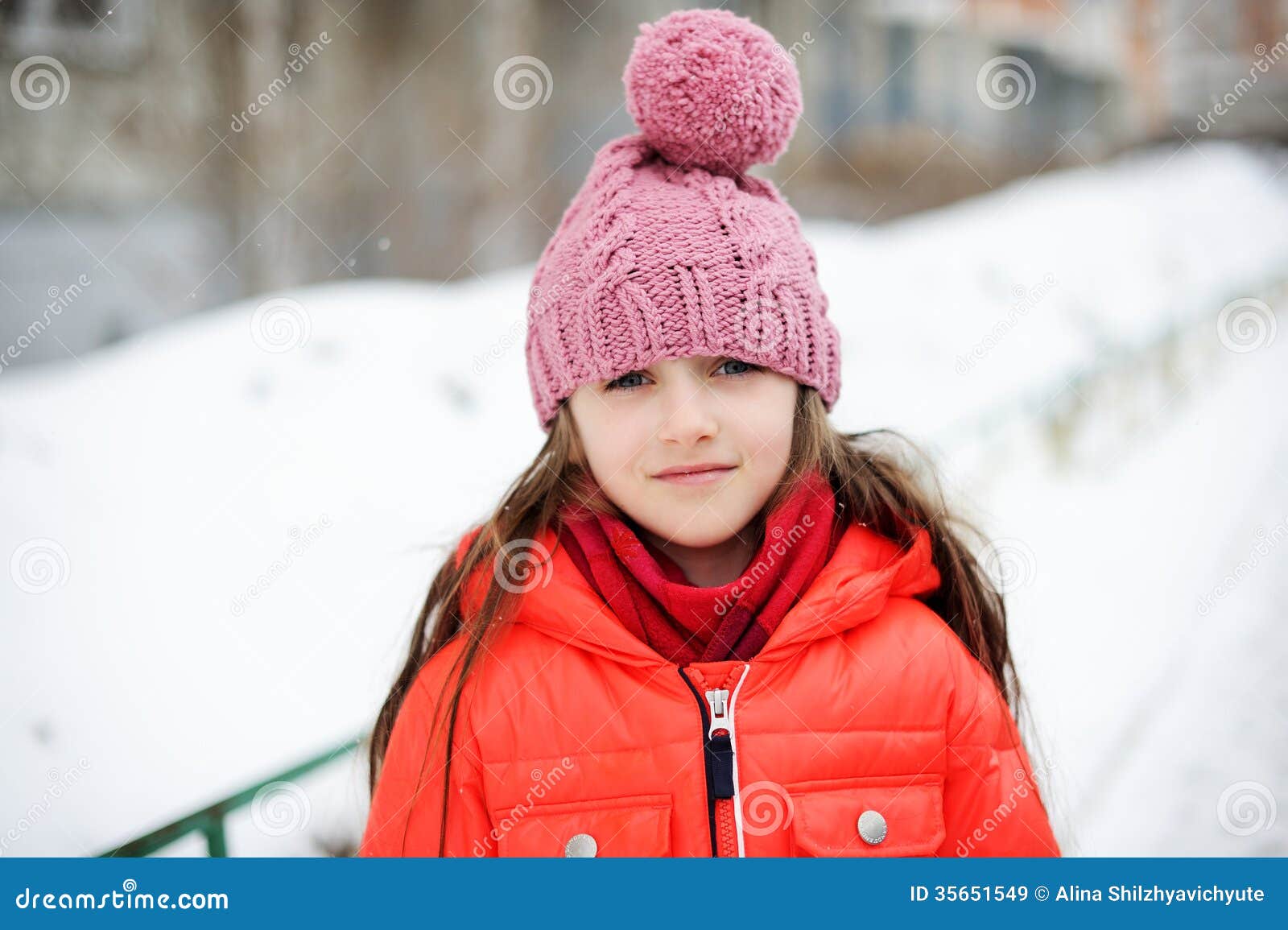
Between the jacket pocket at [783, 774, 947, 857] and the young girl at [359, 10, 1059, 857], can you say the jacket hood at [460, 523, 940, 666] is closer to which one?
the young girl at [359, 10, 1059, 857]

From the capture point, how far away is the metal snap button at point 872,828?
1.04m

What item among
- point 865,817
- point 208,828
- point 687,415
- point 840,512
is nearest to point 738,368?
point 687,415

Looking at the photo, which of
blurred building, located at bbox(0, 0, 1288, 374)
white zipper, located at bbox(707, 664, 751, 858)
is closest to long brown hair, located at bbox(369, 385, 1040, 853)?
white zipper, located at bbox(707, 664, 751, 858)

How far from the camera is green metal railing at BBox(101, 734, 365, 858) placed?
1.20 metres

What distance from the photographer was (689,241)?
1.12m

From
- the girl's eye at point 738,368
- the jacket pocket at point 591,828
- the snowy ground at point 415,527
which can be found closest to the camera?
the jacket pocket at point 591,828

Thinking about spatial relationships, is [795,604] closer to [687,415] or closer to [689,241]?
[687,415]

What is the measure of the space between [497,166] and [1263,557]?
3.25 metres

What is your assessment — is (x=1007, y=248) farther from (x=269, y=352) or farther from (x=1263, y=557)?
(x=269, y=352)

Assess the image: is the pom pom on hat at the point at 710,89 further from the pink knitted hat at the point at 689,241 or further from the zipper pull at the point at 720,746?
the zipper pull at the point at 720,746

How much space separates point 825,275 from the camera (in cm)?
415

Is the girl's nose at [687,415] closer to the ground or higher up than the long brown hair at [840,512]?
higher up

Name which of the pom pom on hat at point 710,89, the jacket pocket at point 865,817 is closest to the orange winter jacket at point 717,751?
the jacket pocket at point 865,817

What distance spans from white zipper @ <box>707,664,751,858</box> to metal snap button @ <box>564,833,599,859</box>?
0.17m
